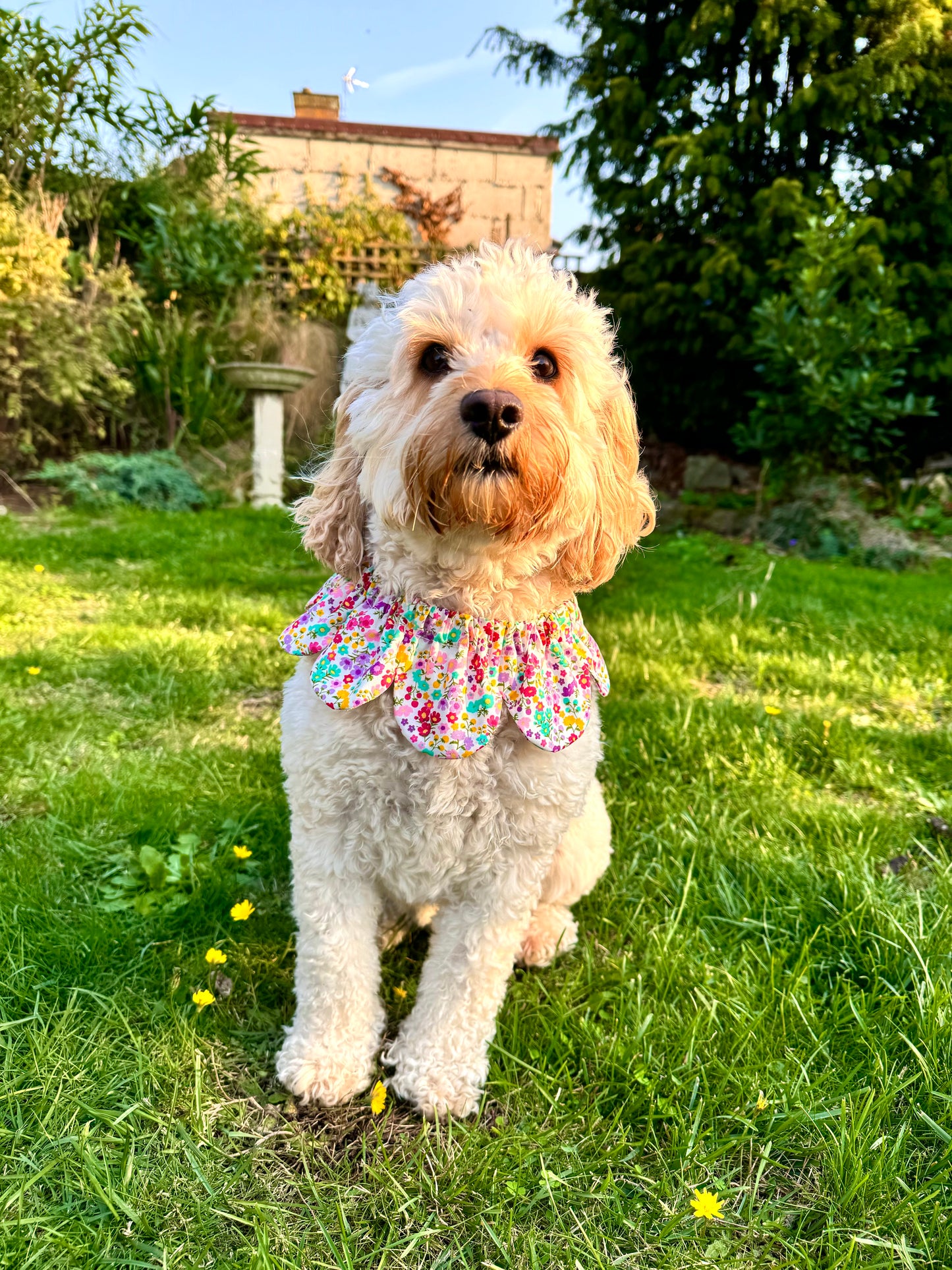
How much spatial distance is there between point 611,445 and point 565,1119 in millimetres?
1476

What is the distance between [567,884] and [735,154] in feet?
28.2

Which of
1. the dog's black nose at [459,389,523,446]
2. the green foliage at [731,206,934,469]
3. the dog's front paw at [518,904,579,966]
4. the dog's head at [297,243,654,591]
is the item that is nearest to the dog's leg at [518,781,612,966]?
the dog's front paw at [518,904,579,966]

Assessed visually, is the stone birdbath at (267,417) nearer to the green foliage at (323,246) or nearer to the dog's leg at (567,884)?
the green foliage at (323,246)

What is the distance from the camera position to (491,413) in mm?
1525

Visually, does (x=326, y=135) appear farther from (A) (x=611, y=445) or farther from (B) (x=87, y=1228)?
→ (B) (x=87, y=1228)

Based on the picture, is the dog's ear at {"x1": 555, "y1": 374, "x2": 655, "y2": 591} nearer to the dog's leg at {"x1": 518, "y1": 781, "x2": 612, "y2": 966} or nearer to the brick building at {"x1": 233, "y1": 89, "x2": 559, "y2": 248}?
the dog's leg at {"x1": 518, "y1": 781, "x2": 612, "y2": 966}

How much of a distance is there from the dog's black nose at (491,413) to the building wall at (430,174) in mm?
12326

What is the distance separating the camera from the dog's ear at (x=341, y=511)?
1.84 m

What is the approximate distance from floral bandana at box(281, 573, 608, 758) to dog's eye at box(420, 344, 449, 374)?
1.52 ft

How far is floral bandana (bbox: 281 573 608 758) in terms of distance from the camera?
1.71 m

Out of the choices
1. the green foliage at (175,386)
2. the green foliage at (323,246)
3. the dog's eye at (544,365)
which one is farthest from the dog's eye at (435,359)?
the green foliage at (323,246)

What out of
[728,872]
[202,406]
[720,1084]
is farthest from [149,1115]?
[202,406]

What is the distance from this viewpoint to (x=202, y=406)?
29.8 feet

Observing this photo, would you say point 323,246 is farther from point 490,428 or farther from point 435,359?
point 490,428
